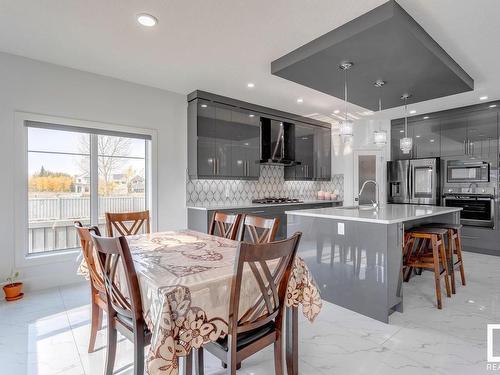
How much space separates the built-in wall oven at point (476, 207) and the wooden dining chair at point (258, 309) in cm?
488

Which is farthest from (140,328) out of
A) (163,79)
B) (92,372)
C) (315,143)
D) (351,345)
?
(315,143)

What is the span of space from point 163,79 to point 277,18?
193cm

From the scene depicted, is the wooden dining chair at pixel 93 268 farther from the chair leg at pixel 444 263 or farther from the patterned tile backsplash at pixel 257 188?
the chair leg at pixel 444 263

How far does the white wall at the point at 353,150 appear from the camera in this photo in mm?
5742

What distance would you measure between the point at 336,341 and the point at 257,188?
3.44 metres

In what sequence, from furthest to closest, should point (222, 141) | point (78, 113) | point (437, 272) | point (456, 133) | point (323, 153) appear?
point (323, 153) < point (456, 133) < point (222, 141) < point (78, 113) < point (437, 272)

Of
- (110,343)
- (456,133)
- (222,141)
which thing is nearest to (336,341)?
(110,343)

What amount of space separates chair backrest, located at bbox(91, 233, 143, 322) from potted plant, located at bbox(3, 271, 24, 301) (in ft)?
6.96

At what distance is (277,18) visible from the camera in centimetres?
234

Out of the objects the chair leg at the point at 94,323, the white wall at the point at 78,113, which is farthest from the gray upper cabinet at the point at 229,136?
the chair leg at the point at 94,323

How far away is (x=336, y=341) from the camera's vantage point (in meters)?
2.16

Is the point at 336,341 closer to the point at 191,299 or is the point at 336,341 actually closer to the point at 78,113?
the point at 191,299

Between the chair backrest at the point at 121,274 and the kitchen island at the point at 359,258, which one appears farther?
the kitchen island at the point at 359,258

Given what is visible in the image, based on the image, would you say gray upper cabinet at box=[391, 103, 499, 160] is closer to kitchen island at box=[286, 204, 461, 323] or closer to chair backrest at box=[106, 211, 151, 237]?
kitchen island at box=[286, 204, 461, 323]
